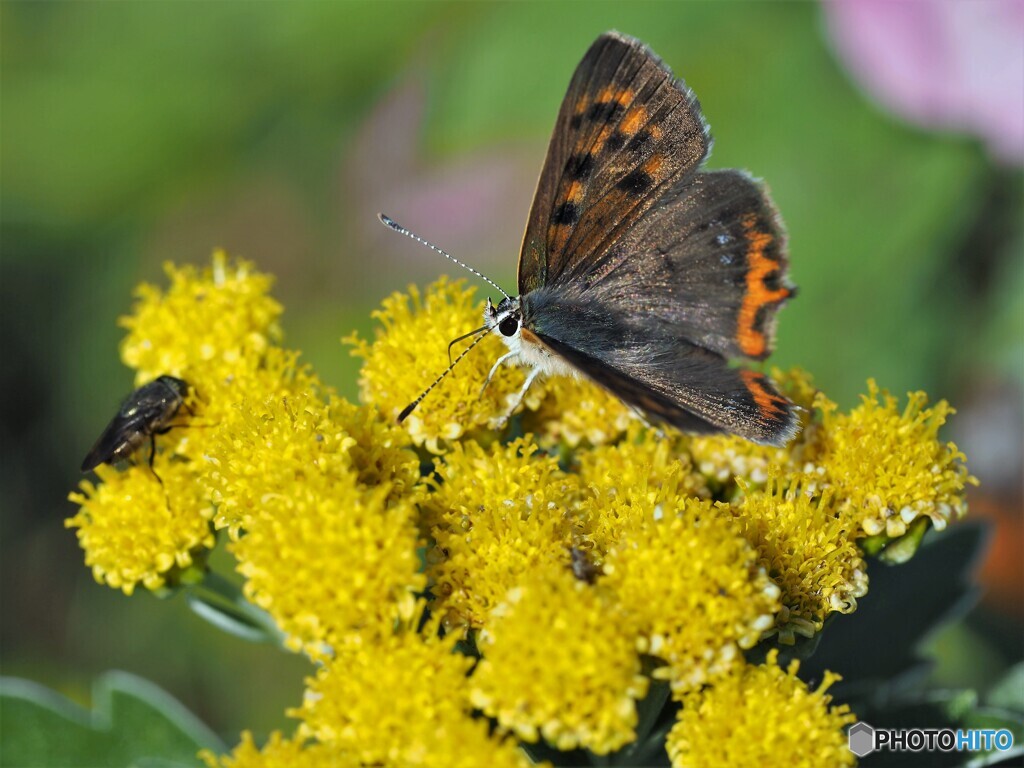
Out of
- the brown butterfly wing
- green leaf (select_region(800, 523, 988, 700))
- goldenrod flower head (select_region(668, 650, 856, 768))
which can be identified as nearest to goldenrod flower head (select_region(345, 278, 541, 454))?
the brown butterfly wing

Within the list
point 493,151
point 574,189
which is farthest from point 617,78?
point 493,151

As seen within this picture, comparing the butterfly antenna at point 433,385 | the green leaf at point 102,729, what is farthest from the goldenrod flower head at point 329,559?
the green leaf at point 102,729

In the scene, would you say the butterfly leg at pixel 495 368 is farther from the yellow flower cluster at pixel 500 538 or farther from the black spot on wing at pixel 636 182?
the black spot on wing at pixel 636 182

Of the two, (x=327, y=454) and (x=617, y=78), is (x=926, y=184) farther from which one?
(x=327, y=454)

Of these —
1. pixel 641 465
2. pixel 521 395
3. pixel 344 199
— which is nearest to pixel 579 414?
pixel 521 395

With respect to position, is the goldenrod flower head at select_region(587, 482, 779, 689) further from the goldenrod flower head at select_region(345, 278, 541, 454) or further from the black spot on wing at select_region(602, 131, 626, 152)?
the black spot on wing at select_region(602, 131, 626, 152)
